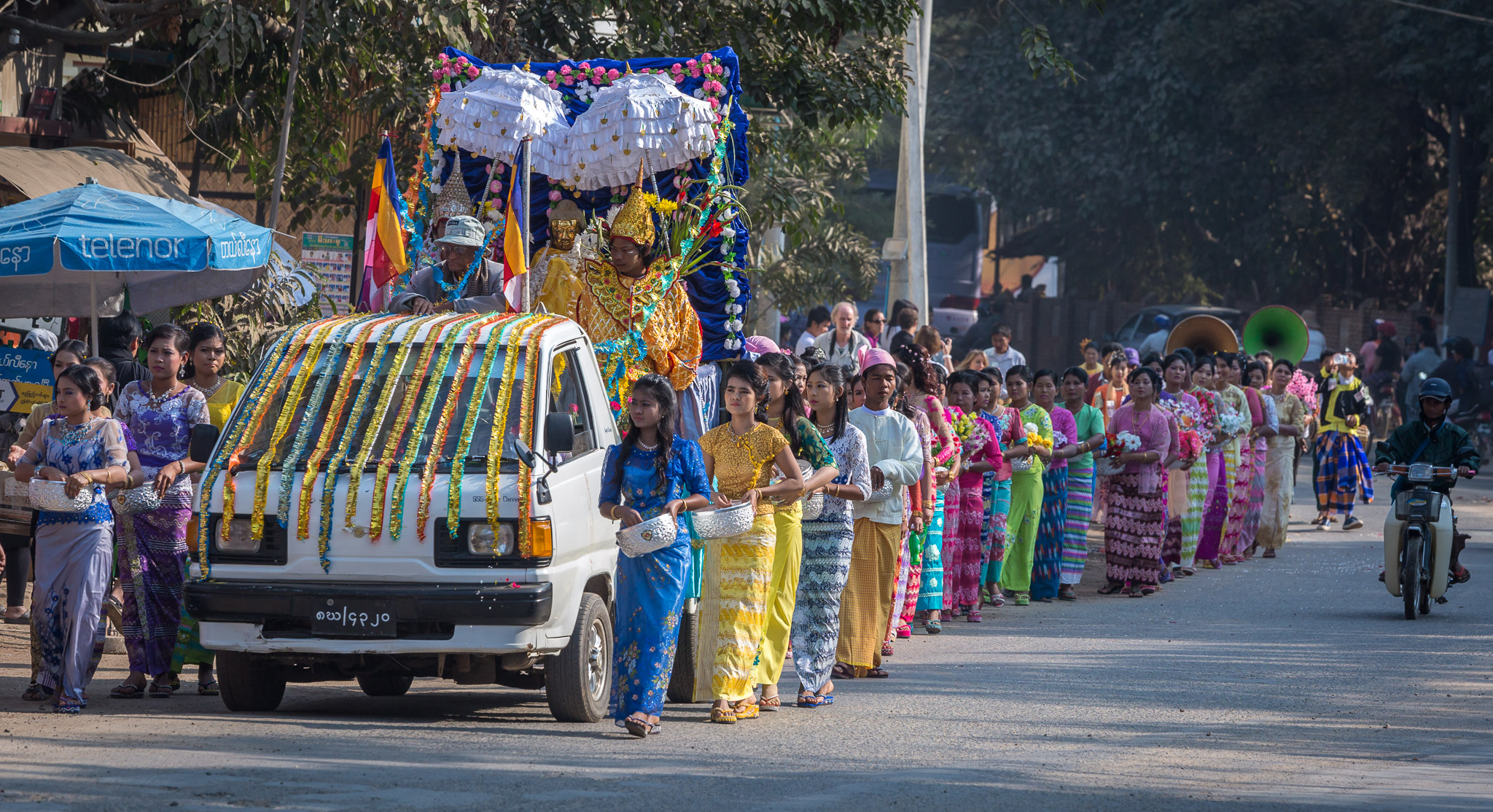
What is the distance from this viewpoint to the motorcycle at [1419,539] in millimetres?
12359

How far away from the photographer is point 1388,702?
9.15 meters

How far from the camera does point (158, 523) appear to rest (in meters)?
8.45

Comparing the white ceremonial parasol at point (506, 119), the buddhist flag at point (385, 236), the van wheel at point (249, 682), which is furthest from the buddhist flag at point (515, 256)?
the van wheel at point (249, 682)

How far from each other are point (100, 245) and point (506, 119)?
2469 mm

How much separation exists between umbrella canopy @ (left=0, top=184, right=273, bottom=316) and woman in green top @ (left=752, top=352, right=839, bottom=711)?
372cm

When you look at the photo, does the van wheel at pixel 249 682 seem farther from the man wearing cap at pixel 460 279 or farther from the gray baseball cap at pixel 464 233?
the gray baseball cap at pixel 464 233

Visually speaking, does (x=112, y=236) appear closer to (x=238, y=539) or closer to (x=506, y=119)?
(x=506, y=119)

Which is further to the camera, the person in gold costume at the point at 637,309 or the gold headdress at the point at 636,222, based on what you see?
the gold headdress at the point at 636,222

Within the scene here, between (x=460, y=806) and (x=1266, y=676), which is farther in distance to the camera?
(x=1266, y=676)

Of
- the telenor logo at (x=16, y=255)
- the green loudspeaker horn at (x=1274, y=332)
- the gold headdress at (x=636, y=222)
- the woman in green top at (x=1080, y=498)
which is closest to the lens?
the telenor logo at (x=16, y=255)

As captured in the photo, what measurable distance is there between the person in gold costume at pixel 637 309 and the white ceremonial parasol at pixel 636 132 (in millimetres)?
406

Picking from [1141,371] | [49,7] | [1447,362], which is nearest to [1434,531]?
[1141,371]

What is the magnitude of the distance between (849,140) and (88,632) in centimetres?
1860

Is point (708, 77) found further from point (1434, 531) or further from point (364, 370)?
point (1434, 531)
